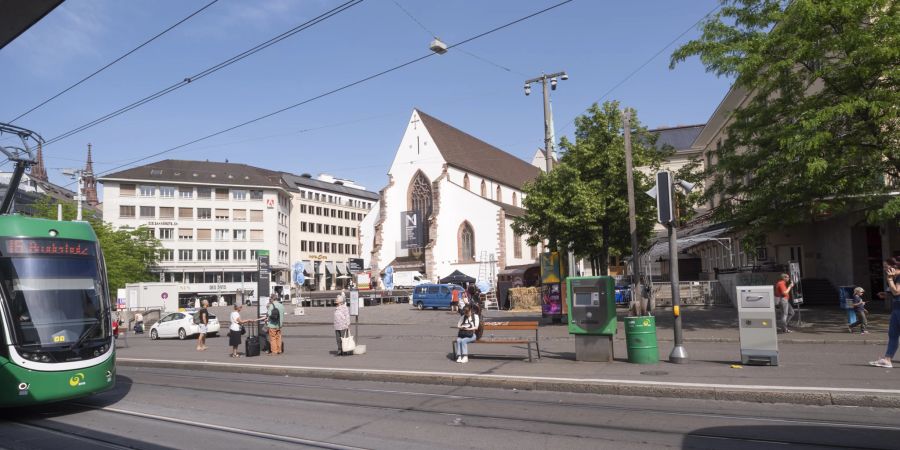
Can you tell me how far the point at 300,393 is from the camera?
37.6 feet

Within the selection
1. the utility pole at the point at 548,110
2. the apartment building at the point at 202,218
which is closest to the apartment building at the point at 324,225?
the apartment building at the point at 202,218

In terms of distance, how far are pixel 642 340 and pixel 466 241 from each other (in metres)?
51.0

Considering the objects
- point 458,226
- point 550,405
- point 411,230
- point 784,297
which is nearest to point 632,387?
point 550,405

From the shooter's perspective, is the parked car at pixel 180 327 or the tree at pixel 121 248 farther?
the tree at pixel 121 248

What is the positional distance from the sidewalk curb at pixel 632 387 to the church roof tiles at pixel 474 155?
159 ft

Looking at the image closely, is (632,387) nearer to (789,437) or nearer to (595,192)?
(789,437)

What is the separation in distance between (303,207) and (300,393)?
85793mm

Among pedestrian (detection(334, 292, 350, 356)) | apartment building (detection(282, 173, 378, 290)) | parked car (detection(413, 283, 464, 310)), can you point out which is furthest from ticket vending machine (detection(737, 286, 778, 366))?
apartment building (detection(282, 173, 378, 290))

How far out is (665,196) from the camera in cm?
1274

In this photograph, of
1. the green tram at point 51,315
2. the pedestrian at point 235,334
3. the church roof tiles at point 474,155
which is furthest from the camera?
the church roof tiles at point 474,155

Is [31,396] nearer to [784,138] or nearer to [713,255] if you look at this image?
[784,138]

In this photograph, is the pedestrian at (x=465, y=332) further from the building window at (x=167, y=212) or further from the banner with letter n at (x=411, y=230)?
the building window at (x=167, y=212)

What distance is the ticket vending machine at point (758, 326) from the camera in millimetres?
11469

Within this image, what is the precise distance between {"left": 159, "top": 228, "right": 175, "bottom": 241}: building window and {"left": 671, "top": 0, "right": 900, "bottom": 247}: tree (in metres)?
74.9
